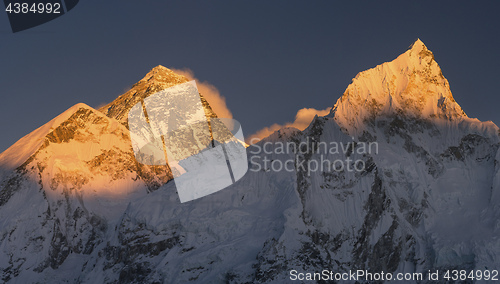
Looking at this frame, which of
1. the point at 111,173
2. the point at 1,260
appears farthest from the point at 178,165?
the point at 1,260

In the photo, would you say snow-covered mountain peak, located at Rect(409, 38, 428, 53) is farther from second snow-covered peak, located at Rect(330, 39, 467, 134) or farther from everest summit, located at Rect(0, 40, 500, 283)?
everest summit, located at Rect(0, 40, 500, 283)

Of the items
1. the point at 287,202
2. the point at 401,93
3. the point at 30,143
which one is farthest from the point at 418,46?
the point at 30,143

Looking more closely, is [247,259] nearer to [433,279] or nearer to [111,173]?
[433,279]

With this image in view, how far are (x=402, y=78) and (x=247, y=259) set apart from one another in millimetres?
72618

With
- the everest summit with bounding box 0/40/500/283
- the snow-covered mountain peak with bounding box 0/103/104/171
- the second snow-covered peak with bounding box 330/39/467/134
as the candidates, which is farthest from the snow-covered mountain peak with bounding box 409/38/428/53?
the snow-covered mountain peak with bounding box 0/103/104/171

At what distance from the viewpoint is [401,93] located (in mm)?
181625

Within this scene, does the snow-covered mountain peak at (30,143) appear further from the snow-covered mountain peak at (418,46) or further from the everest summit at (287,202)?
the snow-covered mountain peak at (418,46)

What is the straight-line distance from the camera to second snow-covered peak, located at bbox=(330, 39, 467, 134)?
578 feet

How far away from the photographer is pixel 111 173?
176000 mm

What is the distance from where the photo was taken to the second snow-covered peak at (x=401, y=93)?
176250 mm

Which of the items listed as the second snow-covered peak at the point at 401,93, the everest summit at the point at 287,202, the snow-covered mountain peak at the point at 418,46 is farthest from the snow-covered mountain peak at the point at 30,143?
the snow-covered mountain peak at the point at 418,46

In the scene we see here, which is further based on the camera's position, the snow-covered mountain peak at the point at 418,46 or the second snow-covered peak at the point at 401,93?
the snow-covered mountain peak at the point at 418,46

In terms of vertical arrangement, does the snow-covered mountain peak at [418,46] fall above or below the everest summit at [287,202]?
above

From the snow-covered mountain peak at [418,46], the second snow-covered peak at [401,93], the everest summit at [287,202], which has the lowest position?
the everest summit at [287,202]
